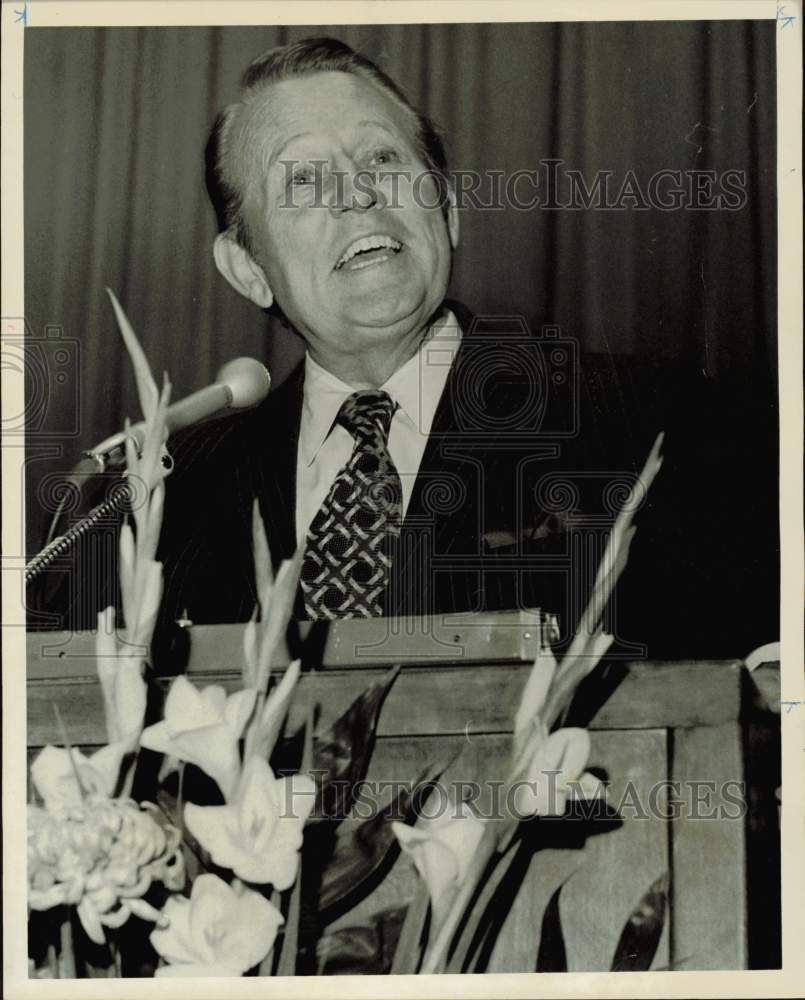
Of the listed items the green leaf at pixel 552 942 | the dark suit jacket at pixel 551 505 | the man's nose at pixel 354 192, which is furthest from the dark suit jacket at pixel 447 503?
the green leaf at pixel 552 942

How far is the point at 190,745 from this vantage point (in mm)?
2785

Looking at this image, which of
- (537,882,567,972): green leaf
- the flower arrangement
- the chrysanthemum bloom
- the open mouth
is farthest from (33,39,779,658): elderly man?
(537,882,567,972): green leaf

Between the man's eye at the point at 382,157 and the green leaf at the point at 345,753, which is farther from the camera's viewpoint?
the man's eye at the point at 382,157

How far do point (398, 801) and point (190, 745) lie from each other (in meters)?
0.46

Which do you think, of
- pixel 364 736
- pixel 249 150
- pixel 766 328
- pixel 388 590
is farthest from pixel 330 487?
pixel 766 328

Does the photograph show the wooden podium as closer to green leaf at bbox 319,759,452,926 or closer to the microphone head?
green leaf at bbox 319,759,452,926

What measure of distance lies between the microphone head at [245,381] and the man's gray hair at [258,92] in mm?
266

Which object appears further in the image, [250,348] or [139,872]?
[250,348]

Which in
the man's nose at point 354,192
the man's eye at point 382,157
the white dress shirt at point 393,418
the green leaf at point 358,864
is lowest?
the green leaf at point 358,864

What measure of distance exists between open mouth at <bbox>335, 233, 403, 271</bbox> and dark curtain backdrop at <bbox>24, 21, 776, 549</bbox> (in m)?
0.16

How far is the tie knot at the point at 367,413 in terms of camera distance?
9.57ft

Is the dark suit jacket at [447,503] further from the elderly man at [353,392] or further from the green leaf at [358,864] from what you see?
the green leaf at [358,864]

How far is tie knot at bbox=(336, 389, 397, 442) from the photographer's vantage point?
2.92 meters

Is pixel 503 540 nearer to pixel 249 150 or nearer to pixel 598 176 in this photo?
pixel 598 176
